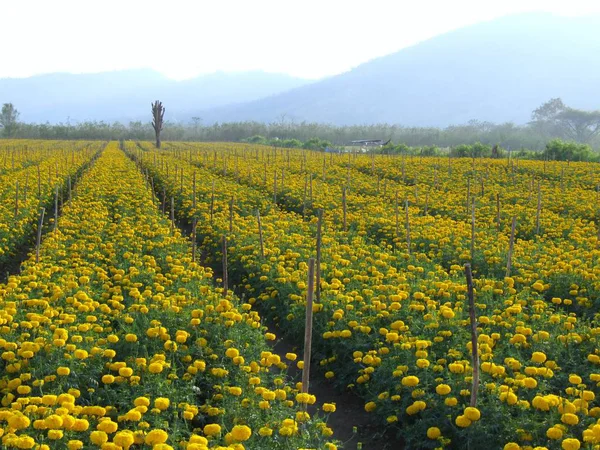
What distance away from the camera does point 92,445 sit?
4160 mm

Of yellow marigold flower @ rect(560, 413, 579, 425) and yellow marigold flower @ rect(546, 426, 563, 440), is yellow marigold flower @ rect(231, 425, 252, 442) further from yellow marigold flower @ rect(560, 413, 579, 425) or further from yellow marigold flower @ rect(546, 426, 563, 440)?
yellow marigold flower @ rect(560, 413, 579, 425)

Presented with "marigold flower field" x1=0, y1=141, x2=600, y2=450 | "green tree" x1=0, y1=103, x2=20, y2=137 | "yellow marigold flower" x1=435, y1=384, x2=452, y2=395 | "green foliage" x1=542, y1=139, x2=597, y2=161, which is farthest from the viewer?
"green tree" x1=0, y1=103, x2=20, y2=137

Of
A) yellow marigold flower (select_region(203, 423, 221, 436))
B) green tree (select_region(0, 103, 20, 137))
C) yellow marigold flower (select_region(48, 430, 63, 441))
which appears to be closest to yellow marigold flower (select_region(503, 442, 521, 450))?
yellow marigold flower (select_region(203, 423, 221, 436))

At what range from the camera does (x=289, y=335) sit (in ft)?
27.5

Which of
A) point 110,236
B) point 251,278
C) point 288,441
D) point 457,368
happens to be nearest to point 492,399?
point 457,368

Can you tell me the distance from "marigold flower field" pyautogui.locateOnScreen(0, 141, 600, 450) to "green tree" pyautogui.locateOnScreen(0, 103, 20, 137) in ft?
305

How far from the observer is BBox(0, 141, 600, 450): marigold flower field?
4699 mm

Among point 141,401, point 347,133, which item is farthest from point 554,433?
point 347,133

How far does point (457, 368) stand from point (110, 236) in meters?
7.93

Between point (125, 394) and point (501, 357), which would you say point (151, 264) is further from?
point (501, 357)

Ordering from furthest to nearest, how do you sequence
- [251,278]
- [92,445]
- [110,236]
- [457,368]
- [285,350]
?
[110,236], [251,278], [285,350], [457,368], [92,445]

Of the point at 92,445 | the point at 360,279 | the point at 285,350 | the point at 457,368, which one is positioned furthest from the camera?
the point at 360,279

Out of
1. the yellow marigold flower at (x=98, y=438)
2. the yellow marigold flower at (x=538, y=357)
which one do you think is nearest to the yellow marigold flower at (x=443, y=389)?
the yellow marigold flower at (x=538, y=357)

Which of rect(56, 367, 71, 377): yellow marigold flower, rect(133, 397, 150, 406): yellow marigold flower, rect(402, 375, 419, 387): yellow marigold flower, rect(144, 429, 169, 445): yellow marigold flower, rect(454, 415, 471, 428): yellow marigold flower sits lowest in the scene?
rect(454, 415, 471, 428): yellow marigold flower
